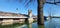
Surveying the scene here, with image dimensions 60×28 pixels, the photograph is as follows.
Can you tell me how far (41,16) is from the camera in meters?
8.02

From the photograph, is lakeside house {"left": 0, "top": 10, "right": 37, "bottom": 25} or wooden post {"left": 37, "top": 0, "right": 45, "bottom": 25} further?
lakeside house {"left": 0, "top": 10, "right": 37, "bottom": 25}

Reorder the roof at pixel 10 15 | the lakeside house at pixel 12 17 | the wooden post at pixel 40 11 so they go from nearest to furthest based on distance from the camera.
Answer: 1. the wooden post at pixel 40 11
2. the lakeside house at pixel 12 17
3. the roof at pixel 10 15

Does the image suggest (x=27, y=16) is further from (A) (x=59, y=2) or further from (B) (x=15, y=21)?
(A) (x=59, y=2)

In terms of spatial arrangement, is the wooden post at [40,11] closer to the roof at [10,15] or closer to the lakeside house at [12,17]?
the lakeside house at [12,17]

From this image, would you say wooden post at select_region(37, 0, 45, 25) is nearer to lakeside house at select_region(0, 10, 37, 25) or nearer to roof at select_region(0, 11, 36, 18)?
lakeside house at select_region(0, 10, 37, 25)

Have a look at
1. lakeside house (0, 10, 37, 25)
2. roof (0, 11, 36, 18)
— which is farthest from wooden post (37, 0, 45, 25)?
roof (0, 11, 36, 18)

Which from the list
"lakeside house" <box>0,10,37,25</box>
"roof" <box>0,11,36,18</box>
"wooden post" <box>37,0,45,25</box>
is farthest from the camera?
"roof" <box>0,11,36,18</box>

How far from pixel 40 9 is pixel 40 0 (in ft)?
1.56

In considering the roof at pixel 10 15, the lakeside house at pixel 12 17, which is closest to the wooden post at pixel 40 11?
the lakeside house at pixel 12 17

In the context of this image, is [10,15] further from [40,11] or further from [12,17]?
[40,11]

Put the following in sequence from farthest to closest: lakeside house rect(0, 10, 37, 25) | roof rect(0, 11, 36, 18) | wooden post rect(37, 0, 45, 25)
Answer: roof rect(0, 11, 36, 18), lakeside house rect(0, 10, 37, 25), wooden post rect(37, 0, 45, 25)

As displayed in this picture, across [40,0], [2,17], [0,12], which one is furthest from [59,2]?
[0,12]

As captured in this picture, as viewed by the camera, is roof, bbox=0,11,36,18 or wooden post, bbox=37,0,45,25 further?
roof, bbox=0,11,36,18

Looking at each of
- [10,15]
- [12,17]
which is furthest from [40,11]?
[10,15]
